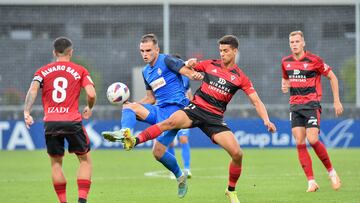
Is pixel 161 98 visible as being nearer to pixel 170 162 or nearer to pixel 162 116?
pixel 162 116

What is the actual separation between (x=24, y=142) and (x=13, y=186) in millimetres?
10996

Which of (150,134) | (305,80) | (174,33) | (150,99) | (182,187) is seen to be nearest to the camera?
(150,134)

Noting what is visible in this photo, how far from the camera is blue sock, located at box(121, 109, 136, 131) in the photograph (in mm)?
11719

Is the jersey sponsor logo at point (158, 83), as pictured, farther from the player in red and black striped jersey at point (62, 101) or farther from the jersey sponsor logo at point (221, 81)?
the player in red and black striped jersey at point (62, 101)

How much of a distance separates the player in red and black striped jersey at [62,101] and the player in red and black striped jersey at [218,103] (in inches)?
51.2

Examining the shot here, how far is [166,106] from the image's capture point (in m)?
12.6

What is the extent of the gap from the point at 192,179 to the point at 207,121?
432 centimetres

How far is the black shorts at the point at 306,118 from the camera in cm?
1343

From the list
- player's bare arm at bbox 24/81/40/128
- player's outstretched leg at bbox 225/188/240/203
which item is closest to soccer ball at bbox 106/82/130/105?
player's bare arm at bbox 24/81/40/128

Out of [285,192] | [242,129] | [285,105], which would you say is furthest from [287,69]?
[285,105]

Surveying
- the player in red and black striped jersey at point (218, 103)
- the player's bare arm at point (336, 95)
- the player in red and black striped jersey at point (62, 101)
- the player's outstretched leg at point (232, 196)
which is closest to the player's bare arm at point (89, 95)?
the player in red and black striped jersey at point (62, 101)

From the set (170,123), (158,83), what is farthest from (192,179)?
(170,123)

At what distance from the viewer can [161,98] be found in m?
12.6

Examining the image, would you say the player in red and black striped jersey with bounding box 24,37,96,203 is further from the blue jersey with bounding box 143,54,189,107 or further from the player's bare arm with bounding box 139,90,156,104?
the player's bare arm with bounding box 139,90,156,104
